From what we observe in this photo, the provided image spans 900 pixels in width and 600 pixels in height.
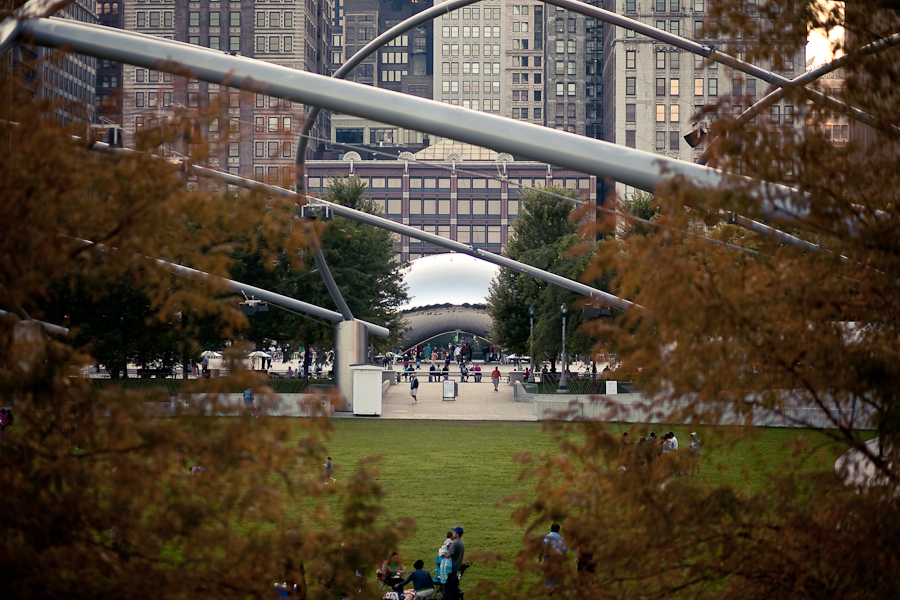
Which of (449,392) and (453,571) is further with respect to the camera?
(449,392)

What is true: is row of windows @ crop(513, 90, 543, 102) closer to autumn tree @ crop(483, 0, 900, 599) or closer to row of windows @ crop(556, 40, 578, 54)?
row of windows @ crop(556, 40, 578, 54)

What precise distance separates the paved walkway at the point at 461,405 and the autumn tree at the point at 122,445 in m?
33.8

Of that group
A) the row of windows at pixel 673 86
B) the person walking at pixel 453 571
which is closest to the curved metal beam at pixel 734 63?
the person walking at pixel 453 571

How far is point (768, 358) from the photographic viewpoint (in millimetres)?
6129

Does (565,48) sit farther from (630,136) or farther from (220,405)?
(220,405)

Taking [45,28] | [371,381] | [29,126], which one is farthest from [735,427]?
[371,381]

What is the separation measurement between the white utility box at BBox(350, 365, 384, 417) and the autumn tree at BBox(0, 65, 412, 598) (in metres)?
33.6

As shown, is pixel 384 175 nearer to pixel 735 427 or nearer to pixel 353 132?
pixel 353 132

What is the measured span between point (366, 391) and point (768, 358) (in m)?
34.4

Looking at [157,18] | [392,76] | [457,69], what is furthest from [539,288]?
[392,76]

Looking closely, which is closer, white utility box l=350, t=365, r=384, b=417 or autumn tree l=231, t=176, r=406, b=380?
white utility box l=350, t=365, r=384, b=417

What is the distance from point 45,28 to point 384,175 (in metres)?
123

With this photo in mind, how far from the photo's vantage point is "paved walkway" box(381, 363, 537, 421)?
40.6m

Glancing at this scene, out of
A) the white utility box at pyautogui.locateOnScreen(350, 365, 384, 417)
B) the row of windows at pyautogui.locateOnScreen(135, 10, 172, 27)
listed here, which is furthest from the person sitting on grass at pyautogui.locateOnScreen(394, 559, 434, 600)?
the row of windows at pyautogui.locateOnScreen(135, 10, 172, 27)
